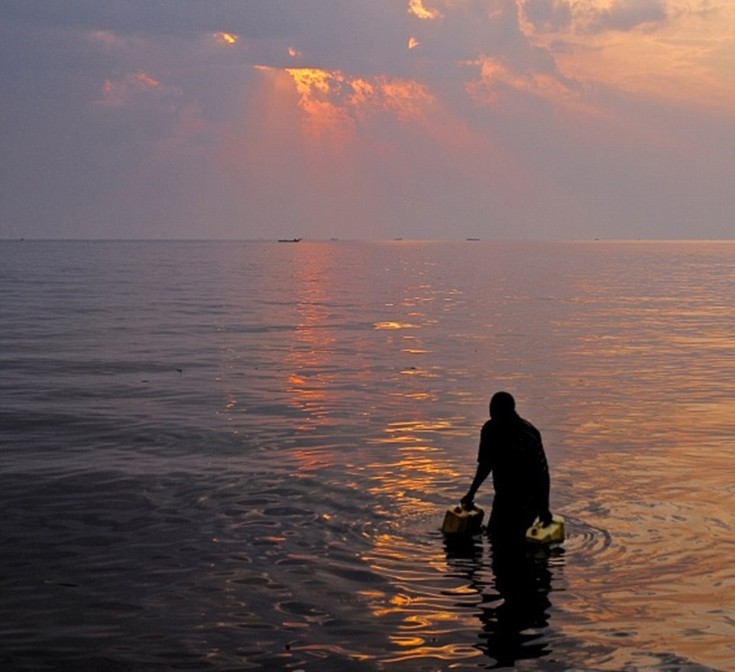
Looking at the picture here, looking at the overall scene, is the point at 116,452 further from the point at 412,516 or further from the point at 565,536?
the point at 565,536

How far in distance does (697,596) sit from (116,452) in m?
11.6

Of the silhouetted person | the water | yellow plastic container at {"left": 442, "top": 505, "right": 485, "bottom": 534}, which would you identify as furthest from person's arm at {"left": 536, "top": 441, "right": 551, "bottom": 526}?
yellow plastic container at {"left": 442, "top": 505, "right": 485, "bottom": 534}

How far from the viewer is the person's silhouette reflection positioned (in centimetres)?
1051

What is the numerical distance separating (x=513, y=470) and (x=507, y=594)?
1905 millimetres

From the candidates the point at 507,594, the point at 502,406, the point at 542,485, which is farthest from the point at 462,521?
the point at 507,594

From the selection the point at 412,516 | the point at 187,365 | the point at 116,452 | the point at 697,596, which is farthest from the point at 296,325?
the point at 697,596

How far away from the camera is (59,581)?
12352 millimetres

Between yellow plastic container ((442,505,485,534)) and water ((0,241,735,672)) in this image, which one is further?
yellow plastic container ((442,505,485,534))

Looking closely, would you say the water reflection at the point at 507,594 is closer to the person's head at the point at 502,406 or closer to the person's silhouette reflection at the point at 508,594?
the person's silhouette reflection at the point at 508,594

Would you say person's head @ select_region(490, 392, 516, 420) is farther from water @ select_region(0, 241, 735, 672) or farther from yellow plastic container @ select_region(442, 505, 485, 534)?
water @ select_region(0, 241, 735, 672)

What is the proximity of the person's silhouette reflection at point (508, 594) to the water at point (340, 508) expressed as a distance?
0.04 meters

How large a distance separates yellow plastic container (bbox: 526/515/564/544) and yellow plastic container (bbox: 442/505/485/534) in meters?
0.81

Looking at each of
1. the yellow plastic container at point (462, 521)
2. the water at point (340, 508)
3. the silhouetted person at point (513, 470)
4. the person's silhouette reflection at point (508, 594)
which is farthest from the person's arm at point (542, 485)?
the yellow plastic container at point (462, 521)

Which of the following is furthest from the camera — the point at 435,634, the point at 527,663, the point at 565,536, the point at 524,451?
the point at 565,536
